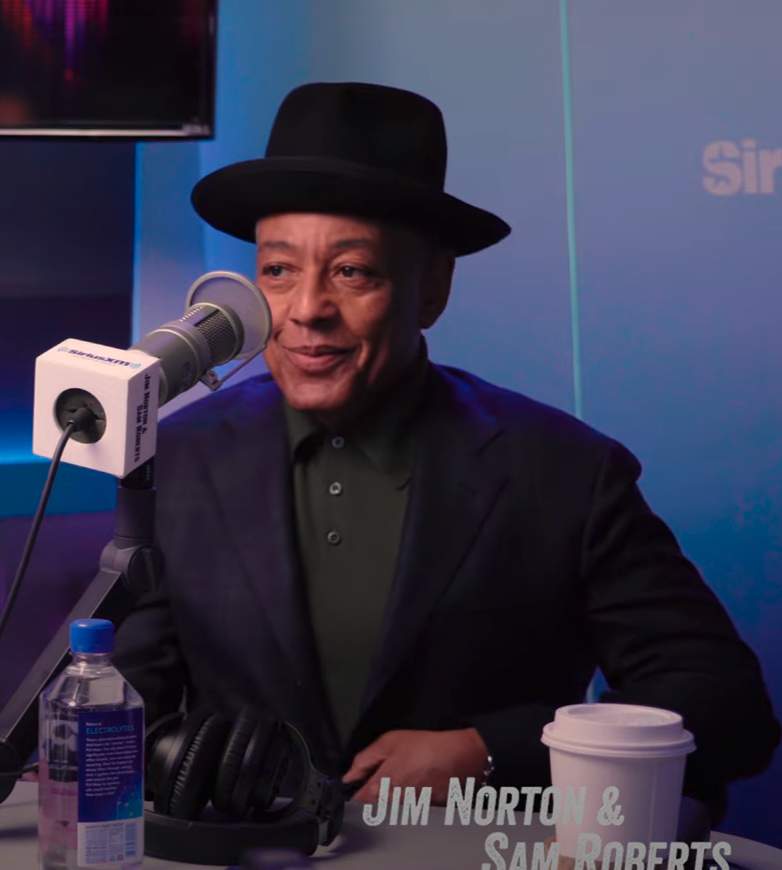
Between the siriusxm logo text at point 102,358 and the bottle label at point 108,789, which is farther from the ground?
the siriusxm logo text at point 102,358

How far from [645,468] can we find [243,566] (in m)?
0.72

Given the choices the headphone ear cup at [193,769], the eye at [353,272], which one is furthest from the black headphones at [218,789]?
the eye at [353,272]

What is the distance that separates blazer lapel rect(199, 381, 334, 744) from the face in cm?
8

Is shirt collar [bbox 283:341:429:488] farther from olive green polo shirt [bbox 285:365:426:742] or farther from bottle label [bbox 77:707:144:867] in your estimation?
bottle label [bbox 77:707:144:867]

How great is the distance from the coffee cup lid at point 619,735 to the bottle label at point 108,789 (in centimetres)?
36

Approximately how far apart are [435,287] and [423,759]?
2.89ft

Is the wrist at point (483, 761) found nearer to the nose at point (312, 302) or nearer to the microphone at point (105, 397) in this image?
the nose at point (312, 302)

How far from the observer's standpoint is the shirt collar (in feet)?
7.41

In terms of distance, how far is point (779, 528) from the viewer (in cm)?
226

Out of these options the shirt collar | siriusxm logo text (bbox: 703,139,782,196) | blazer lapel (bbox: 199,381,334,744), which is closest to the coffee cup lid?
blazer lapel (bbox: 199,381,334,744)

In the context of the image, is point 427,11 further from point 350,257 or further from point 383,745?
point 383,745

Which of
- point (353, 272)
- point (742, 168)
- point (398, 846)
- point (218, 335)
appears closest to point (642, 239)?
point (742, 168)

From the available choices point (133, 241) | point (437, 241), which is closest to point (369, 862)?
point (437, 241)

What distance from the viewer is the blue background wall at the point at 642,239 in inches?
89.6
